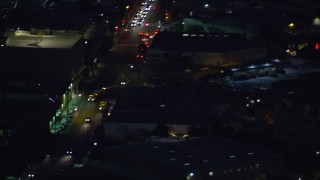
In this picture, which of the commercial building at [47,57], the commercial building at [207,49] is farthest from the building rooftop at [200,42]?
the commercial building at [47,57]

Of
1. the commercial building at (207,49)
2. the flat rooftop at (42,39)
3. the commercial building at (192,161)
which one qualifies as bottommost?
the commercial building at (192,161)

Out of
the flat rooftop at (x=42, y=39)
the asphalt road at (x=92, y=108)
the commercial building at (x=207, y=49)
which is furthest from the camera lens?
the commercial building at (x=207, y=49)

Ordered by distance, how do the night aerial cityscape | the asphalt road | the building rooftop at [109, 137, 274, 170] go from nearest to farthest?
the building rooftop at [109, 137, 274, 170]
the night aerial cityscape
the asphalt road

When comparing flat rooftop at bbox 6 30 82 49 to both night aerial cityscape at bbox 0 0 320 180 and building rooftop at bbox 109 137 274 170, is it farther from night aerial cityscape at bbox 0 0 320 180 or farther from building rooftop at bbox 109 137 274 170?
building rooftop at bbox 109 137 274 170

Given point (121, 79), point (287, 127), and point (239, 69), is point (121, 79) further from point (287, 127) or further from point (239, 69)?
point (287, 127)

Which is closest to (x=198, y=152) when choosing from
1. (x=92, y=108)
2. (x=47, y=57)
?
(x=92, y=108)

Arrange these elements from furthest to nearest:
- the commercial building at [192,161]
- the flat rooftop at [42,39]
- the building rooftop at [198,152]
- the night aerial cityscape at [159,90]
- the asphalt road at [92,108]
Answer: the flat rooftop at [42,39]
the asphalt road at [92,108]
the night aerial cityscape at [159,90]
the building rooftop at [198,152]
the commercial building at [192,161]

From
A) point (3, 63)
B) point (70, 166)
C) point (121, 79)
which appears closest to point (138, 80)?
point (121, 79)

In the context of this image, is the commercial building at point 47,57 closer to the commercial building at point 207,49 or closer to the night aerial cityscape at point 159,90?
the night aerial cityscape at point 159,90

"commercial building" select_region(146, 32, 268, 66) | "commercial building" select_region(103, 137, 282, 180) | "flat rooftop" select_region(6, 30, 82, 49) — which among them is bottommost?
"commercial building" select_region(103, 137, 282, 180)

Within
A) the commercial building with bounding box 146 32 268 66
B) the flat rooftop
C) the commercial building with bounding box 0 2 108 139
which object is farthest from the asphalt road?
the flat rooftop
